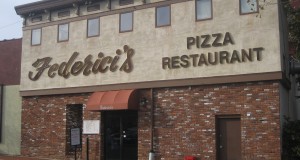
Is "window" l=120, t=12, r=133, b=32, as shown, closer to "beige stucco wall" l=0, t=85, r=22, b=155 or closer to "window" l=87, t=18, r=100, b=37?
"window" l=87, t=18, r=100, b=37

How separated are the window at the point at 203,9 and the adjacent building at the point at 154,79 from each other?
45mm

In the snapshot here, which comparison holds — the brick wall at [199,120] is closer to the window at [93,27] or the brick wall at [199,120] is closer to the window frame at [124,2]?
the window at [93,27]

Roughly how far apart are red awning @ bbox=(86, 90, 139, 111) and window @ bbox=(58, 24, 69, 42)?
13.5 feet

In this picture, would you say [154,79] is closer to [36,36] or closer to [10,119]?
[36,36]

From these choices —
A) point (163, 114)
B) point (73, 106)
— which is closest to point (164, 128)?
point (163, 114)

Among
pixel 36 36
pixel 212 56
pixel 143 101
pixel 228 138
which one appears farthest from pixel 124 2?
pixel 228 138

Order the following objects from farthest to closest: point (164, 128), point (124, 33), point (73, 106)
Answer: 1. point (73, 106)
2. point (124, 33)
3. point (164, 128)

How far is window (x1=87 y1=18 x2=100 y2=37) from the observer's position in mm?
22281

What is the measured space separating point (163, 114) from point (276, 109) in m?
5.04

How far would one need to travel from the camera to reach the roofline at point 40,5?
2303 cm

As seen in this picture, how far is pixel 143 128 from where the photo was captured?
20172 mm

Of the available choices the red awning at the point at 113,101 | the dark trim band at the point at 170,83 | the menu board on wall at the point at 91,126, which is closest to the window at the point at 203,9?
the dark trim band at the point at 170,83

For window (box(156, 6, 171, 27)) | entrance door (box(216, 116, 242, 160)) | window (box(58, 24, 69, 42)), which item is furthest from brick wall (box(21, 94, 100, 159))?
entrance door (box(216, 116, 242, 160))

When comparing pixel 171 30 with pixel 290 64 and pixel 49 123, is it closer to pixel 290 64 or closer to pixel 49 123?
pixel 290 64
